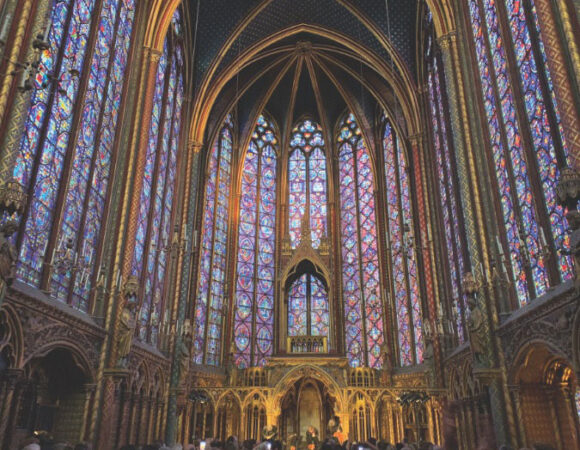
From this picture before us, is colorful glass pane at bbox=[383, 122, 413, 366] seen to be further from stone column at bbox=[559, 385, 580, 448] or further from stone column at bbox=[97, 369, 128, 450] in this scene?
stone column at bbox=[97, 369, 128, 450]

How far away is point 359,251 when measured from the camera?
2552 cm

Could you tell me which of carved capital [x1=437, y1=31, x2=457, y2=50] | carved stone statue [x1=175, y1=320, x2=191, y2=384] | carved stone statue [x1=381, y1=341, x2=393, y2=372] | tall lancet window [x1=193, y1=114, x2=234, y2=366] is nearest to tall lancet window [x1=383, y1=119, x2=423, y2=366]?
carved stone statue [x1=381, y1=341, x2=393, y2=372]

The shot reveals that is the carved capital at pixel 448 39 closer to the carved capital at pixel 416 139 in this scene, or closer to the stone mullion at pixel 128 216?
the carved capital at pixel 416 139

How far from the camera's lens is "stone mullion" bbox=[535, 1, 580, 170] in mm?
8359

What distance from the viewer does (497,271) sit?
12.3 m

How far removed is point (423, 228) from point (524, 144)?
8723 mm

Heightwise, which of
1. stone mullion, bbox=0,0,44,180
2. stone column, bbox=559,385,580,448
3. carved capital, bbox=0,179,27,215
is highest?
stone mullion, bbox=0,0,44,180

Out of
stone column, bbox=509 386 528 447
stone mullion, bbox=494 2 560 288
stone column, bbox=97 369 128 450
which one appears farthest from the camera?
stone column, bbox=97 369 128 450

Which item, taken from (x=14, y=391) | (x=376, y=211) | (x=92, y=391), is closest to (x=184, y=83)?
(x=376, y=211)

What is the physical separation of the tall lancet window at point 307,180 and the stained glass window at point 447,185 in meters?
8.70

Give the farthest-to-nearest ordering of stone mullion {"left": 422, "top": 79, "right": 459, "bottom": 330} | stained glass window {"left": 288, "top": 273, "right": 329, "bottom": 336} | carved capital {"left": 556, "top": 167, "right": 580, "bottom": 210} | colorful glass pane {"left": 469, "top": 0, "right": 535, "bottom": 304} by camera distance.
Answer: stained glass window {"left": 288, "top": 273, "right": 329, "bottom": 336}
stone mullion {"left": 422, "top": 79, "right": 459, "bottom": 330}
colorful glass pane {"left": 469, "top": 0, "right": 535, "bottom": 304}
carved capital {"left": 556, "top": 167, "right": 580, "bottom": 210}

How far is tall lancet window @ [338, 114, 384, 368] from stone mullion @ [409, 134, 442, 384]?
13.5ft

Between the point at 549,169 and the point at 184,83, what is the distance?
15833 millimetres

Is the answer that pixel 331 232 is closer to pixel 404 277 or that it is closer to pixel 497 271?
pixel 404 277
